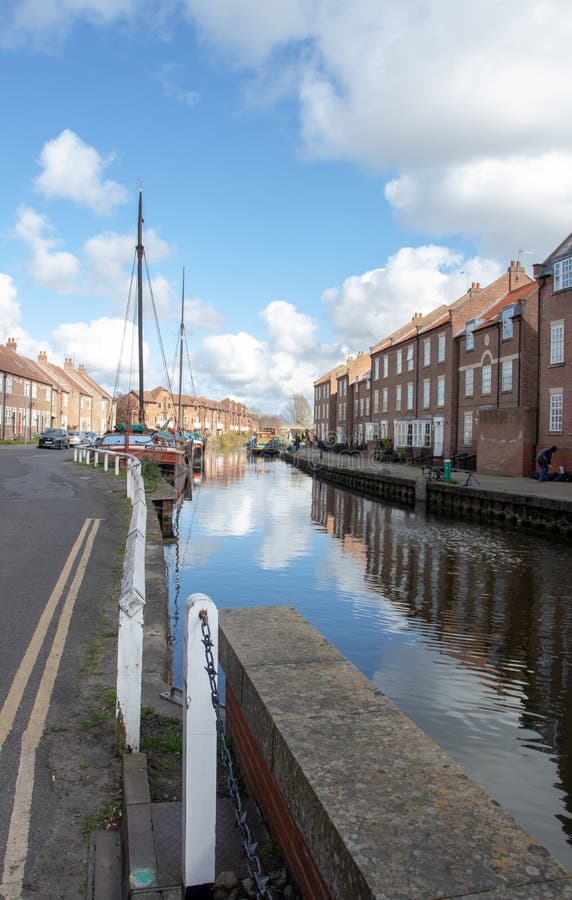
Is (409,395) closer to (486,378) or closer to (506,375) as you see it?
(486,378)

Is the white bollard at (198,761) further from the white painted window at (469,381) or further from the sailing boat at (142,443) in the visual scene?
the white painted window at (469,381)

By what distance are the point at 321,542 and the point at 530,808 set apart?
1398cm

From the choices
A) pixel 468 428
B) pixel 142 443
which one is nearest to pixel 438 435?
pixel 468 428

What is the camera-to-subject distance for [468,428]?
39719 millimetres

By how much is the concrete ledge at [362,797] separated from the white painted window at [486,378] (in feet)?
116

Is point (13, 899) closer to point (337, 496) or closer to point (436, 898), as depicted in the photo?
point (436, 898)

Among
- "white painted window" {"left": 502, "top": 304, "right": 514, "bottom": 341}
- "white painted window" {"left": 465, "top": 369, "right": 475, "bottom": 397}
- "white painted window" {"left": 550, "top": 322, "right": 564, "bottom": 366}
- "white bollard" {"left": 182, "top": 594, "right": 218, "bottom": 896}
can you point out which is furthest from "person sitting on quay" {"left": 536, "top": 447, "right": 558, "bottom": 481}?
"white bollard" {"left": 182, "top": 594, "right": 218, "bottom": 896}

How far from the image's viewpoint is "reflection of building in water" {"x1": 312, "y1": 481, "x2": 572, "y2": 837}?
791 centimetres

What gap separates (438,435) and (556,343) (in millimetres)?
14477

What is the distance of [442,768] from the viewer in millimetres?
2547

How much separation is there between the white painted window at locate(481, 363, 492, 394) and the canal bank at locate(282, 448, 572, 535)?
545cm

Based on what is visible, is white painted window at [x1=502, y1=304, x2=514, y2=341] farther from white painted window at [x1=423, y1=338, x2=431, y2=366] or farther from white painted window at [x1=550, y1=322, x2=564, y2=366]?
white painted window at [x1=423, y1=338, x2=431, y2=366]

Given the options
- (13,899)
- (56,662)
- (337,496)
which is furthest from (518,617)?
(337,496)

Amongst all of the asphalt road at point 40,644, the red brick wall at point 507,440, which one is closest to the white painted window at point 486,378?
the red brick wall at point 507,440
